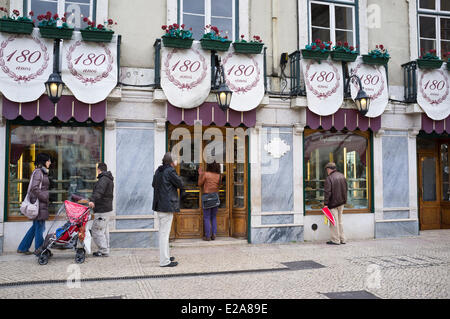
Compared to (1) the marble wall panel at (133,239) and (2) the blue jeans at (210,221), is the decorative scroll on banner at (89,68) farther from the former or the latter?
(2) the blue jeans at (210,221)

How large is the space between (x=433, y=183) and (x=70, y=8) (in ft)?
34.3

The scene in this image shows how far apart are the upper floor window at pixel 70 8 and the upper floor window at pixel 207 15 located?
1907 millimetres

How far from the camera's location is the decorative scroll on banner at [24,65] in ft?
26.2

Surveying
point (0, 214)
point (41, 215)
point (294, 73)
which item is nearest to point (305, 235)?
point (294, 73)

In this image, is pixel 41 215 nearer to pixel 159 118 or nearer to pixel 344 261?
pixel 159 118

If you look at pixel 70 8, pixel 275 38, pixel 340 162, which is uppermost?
pixel 70 8

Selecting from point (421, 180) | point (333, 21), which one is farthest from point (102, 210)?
point (421, 180)

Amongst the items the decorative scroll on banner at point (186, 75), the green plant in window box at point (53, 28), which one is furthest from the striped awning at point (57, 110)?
the decorative scroll on banner at point (186, 75)

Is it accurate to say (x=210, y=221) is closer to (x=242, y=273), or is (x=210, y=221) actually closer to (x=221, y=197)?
(x=221, y=197)

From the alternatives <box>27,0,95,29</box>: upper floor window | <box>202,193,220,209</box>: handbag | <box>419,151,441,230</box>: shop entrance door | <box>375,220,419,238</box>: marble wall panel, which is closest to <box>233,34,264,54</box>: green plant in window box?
<box>27,0,95,29</box>: upper floor window

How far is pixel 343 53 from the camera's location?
9930 mm

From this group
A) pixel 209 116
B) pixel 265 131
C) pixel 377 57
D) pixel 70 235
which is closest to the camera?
pixel 70 235

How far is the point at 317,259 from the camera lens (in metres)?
7.74

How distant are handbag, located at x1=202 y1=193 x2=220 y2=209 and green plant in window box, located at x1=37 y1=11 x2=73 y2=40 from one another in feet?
14.3
